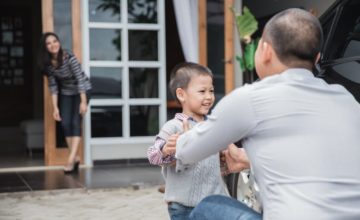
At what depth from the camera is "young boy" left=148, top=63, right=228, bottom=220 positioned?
2.69 meters

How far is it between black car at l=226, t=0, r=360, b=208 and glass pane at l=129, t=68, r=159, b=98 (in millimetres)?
3953

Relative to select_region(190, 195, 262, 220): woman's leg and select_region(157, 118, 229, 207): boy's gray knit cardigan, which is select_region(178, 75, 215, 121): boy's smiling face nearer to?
select_region(157, 118, 229, 207): boy's gray knit cardigan

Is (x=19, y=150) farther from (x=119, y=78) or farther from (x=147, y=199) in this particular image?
(x=147, y=199)

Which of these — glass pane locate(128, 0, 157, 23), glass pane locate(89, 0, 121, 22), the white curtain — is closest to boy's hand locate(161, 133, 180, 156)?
the white curtain

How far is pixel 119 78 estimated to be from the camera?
8.12 metres

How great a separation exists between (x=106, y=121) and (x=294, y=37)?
632cm

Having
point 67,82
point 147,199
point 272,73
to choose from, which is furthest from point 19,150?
point 272,73

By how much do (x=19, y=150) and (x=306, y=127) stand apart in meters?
9.30

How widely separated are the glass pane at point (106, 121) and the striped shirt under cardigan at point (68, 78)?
680 millimetres

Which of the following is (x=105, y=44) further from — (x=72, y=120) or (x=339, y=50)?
(x=339, y=50)

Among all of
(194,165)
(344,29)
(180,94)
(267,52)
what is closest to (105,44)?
(344,29)

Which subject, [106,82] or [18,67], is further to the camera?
[18,67]

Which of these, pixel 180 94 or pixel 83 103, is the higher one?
pixel 180 94

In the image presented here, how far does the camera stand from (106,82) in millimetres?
8055
